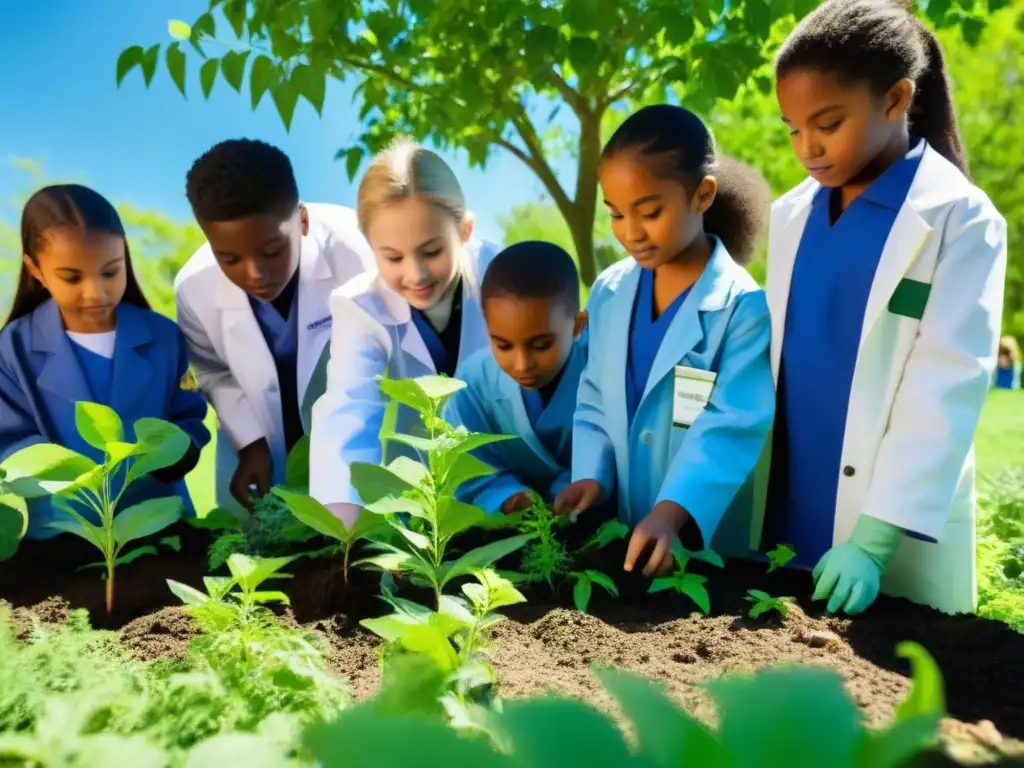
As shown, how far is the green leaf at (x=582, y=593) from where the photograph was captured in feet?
5.45

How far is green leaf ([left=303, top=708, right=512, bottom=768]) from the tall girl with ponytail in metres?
1.46

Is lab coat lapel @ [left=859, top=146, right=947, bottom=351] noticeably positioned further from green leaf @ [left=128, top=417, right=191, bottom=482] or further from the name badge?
green leaf @ [left=128, top=417, right=191, bottom=482]

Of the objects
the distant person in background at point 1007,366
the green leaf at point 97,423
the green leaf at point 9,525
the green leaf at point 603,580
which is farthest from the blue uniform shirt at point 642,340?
the distant person in background at point 1007,366

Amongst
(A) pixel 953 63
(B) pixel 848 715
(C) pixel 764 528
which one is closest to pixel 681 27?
(C) pixel 764 528

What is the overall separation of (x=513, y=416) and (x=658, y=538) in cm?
73

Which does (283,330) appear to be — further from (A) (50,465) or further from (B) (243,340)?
(A) (50,465)

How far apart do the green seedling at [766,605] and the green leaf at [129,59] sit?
8.03ft

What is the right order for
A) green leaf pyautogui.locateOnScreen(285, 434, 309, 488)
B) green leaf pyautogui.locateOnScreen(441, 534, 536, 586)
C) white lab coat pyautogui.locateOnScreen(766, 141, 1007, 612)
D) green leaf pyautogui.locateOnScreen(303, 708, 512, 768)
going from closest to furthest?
green leaf pyautogui.locateOnScreen(303, 708, 512, 768), green leaf pyautogui.locateOnScreen(441, 534, 536, 586), white lab coat pyautogui.locateOnScreen(766, 141, 1007, 612), green leaf pyautogui.locateOnScreen(285, 434, 309, 488)

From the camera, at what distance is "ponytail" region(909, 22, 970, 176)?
2.08 metres

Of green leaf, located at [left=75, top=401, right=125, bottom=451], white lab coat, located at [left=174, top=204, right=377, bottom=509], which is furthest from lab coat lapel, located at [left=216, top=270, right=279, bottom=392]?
green leaf, located at [left=75, top=401, right=125, bottom=451]

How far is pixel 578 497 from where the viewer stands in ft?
6.93

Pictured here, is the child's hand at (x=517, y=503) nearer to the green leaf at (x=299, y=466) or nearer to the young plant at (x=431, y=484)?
the young plant at (x=431, y=484)

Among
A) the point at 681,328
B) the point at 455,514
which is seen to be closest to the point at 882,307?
the point at 681,328

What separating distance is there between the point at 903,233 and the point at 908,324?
184mm
